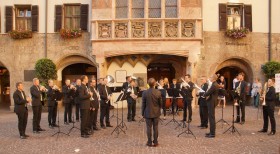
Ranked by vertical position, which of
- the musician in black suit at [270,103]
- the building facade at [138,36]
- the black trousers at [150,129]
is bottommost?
the black trousers at [150,129]

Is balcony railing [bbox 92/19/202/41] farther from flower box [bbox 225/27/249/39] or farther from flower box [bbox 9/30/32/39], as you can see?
flower box [bbox 9/30/32/39]

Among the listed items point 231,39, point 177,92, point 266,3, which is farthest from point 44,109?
point 266,3

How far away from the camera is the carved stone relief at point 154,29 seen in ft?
67.2

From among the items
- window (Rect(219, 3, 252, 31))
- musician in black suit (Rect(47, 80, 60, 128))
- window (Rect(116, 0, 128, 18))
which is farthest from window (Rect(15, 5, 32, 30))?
window (Rect(219, 3, 252, 31))

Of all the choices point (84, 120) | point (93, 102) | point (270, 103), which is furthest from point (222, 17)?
point (84, 120)

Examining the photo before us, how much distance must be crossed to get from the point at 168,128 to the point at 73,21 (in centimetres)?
1169

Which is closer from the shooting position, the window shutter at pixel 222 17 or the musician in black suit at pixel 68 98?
the musician in black suit at pixel 68 98

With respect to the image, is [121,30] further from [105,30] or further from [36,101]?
[36,101]

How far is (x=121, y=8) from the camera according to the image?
21.1 m

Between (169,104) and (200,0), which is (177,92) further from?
(200,0)

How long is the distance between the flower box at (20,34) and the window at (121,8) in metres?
5.78

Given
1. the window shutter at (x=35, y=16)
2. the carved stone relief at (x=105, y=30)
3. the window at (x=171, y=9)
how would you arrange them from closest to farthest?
the carved stone relief at (x=105, y=30) < the window at (x=171, y=9) < the window shutter at (x=35, y=16)

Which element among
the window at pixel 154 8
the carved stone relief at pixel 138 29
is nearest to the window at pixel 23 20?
the carved stone relief at pixel 138 29

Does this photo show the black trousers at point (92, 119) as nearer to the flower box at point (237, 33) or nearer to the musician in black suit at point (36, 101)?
the musician in black suit at point (36, 101)
